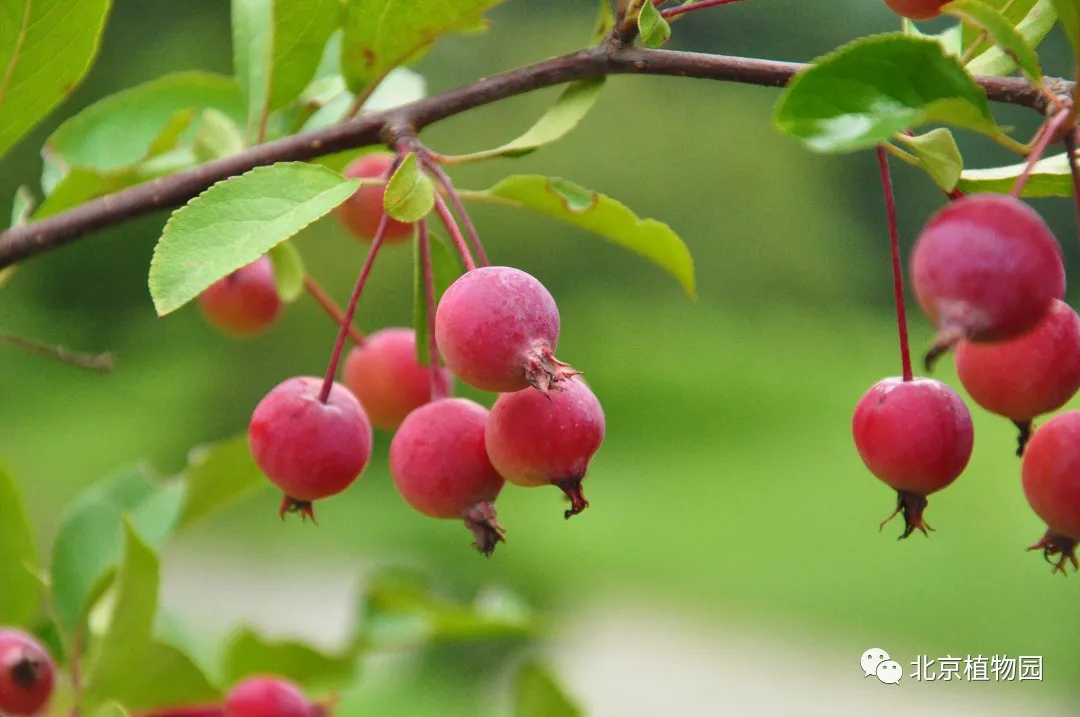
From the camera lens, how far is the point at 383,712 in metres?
2.63

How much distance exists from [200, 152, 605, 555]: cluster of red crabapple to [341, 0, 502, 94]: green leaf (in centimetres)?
11

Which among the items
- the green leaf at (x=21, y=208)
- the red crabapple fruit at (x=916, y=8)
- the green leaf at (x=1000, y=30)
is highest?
the green leaf at (x=1000, y=30)

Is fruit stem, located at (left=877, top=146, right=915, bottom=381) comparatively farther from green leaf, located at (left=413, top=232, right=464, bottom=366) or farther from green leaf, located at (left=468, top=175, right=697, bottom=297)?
green leaf, located at (left=413, top=232, right=464, bottom=366)

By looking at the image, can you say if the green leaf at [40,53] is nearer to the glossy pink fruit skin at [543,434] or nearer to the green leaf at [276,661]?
the glossy pink fruit skin at [543,434]

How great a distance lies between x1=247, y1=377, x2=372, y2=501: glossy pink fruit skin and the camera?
504 millimetres

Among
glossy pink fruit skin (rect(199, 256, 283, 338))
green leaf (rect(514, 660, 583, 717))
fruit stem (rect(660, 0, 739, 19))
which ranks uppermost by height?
fruit stem (rect(660, 0, 739, 19))

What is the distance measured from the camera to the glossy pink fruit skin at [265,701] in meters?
0.68

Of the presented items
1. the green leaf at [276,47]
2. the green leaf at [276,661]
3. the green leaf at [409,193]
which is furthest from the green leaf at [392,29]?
the green leaf at [276,661]

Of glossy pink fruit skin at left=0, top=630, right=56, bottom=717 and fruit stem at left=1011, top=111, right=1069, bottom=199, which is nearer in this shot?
fruit stem at left=1011, top=111, right=1069, bottom=199

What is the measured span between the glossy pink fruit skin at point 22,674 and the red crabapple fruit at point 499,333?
320 millimetres

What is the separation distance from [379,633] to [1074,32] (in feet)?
2.35

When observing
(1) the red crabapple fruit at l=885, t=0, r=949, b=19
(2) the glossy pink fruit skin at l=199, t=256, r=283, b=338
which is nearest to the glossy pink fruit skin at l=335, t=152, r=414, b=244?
(2) the glossy pink fruit skin at l=199, t=256, r=283, b=338

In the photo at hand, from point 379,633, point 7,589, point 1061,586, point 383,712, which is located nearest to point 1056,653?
point 1061,586

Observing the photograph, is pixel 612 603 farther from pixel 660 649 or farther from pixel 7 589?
pixel 7 589
